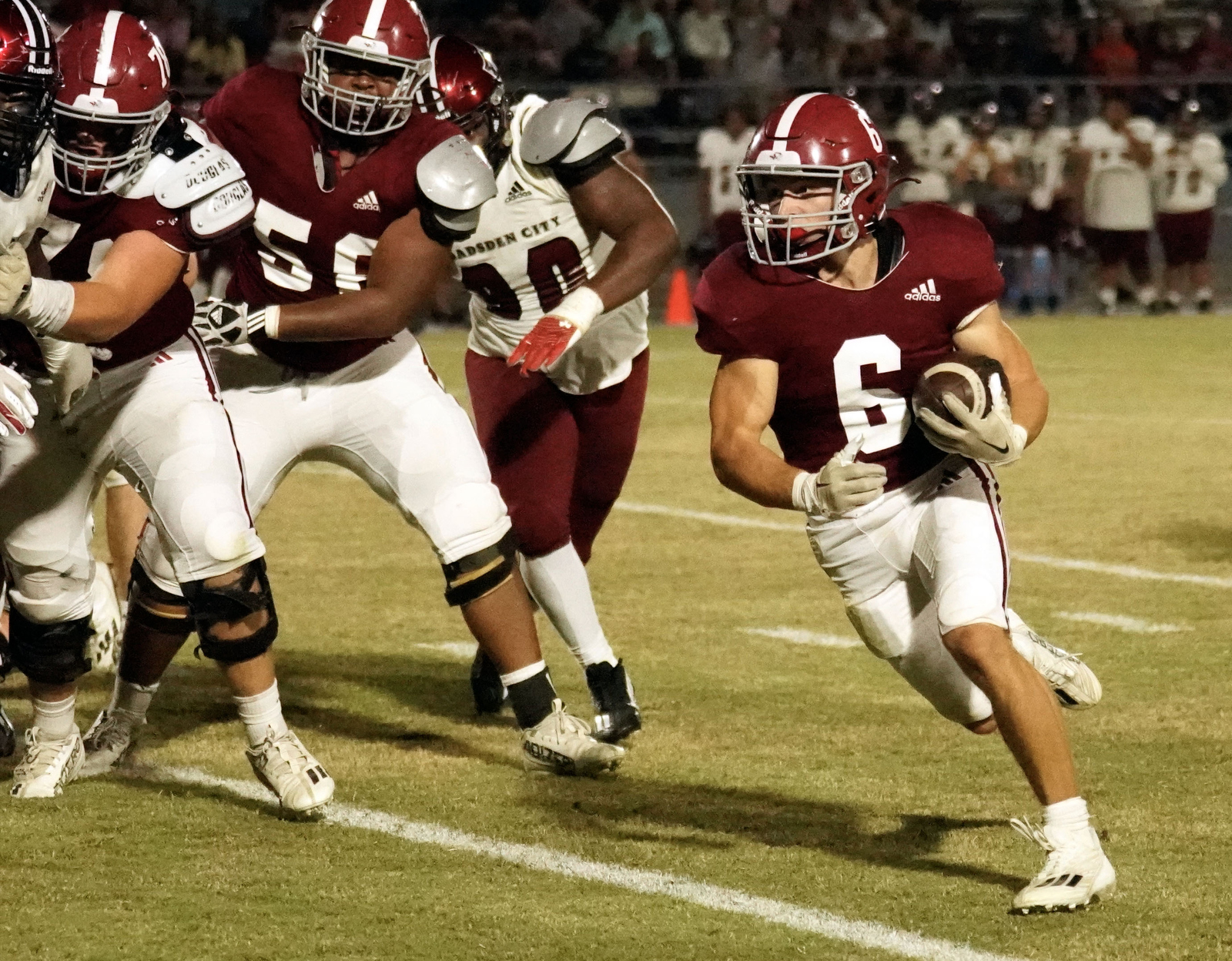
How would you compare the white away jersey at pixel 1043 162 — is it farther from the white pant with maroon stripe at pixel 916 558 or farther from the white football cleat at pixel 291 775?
the white football cleat at pixel 291 775

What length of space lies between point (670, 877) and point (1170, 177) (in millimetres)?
13014

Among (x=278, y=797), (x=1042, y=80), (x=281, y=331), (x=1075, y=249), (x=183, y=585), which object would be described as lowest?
(x=1075, y=249)

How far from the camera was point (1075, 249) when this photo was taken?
16.2 meters

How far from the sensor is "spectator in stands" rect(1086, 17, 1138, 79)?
17281mm

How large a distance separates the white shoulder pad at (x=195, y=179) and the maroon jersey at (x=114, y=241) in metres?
0.03

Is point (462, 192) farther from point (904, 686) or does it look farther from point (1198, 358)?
Answer: point (1198, 358)

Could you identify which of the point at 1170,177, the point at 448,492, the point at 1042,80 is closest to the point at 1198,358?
the point at 1170,177

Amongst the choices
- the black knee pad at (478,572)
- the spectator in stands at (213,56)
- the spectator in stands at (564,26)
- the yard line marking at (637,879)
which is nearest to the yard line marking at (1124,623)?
the black knee pad at (478,572)

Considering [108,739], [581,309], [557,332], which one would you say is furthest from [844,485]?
[108,739]

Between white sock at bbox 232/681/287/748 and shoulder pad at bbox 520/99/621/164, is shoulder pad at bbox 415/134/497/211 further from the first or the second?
white sock at bbox 232/681/287/748

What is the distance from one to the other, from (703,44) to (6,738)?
1320 cm

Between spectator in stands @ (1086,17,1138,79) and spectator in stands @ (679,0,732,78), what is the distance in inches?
122

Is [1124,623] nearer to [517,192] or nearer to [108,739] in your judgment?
[517,192]

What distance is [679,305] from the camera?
50.3 ft
